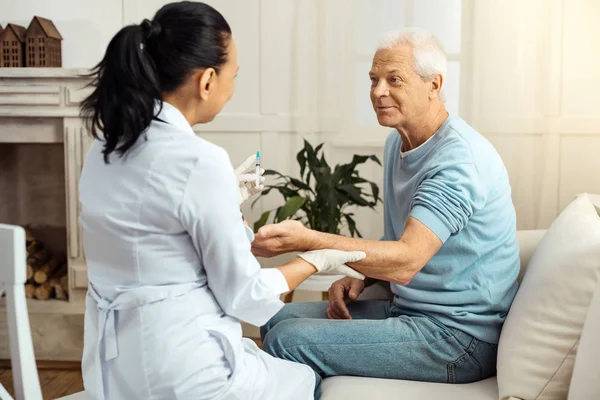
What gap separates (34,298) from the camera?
3500 millimetres

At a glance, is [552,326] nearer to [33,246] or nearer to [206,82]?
[206,82]

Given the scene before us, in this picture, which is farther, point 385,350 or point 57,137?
point 57,137

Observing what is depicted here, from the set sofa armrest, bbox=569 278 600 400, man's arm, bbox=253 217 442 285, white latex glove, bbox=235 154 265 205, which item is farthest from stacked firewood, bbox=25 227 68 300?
sofa armrest, bbox=569 278 600 400

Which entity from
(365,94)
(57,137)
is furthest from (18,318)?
(365,94)

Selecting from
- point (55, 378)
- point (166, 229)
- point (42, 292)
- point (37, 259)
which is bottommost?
point (55, 378)

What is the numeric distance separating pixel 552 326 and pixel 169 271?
33.1 inches

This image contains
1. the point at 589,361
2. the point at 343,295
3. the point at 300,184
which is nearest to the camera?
the point at 589,361

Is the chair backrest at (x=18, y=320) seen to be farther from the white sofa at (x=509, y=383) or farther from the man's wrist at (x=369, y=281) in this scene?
the man's wrist at (x=369, y=281)

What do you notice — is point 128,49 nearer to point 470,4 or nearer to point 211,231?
point 211,231

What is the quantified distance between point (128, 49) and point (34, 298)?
2480mm

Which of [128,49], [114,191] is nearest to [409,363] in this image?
[114,191]

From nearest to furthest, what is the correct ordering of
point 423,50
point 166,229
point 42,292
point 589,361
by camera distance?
point 166,229 < point 589,361 < point 423,50 < point 42,292

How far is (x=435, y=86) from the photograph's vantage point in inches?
78.2

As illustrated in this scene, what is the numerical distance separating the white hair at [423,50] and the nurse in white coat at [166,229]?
69 centimetres
